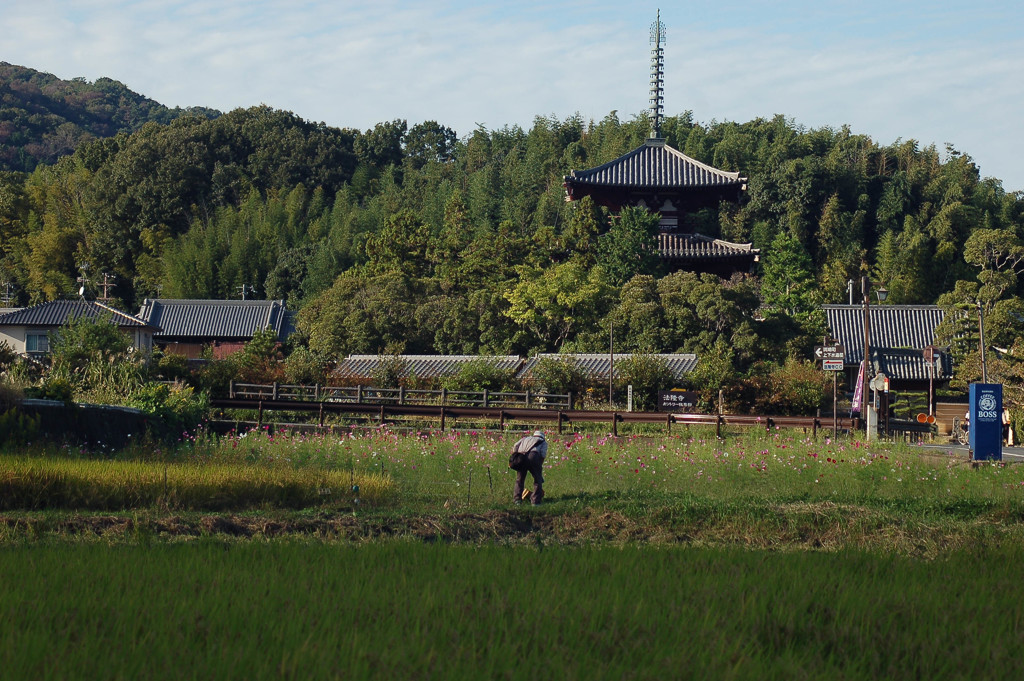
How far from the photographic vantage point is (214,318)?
5197cm

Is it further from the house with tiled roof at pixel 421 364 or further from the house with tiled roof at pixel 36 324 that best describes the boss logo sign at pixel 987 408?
the house with tiled roof at pixel 36 324

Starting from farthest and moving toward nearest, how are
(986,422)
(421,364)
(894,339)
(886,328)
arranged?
(886,328) → (894,339) → (421,364) → (986,422)

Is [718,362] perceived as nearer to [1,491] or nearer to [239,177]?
[1,491]

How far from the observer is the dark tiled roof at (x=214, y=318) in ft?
169

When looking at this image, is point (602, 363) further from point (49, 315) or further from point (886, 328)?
point (49, 315)

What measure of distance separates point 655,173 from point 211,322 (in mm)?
25010

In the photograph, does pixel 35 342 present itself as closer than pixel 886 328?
No

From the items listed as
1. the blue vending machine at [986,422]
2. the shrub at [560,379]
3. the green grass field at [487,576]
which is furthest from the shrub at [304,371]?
the blue vending machine at [986,422]

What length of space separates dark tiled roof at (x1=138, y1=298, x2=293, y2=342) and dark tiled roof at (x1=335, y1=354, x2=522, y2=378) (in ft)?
56.1

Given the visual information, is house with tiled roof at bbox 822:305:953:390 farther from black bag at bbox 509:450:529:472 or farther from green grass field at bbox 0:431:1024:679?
black bag at bbox 509:450:529:472

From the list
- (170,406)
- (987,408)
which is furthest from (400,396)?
(987,408)

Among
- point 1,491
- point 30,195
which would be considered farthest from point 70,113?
point 1,491

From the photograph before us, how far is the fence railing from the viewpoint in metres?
29.2

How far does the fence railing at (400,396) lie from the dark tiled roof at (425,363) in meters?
1.71
